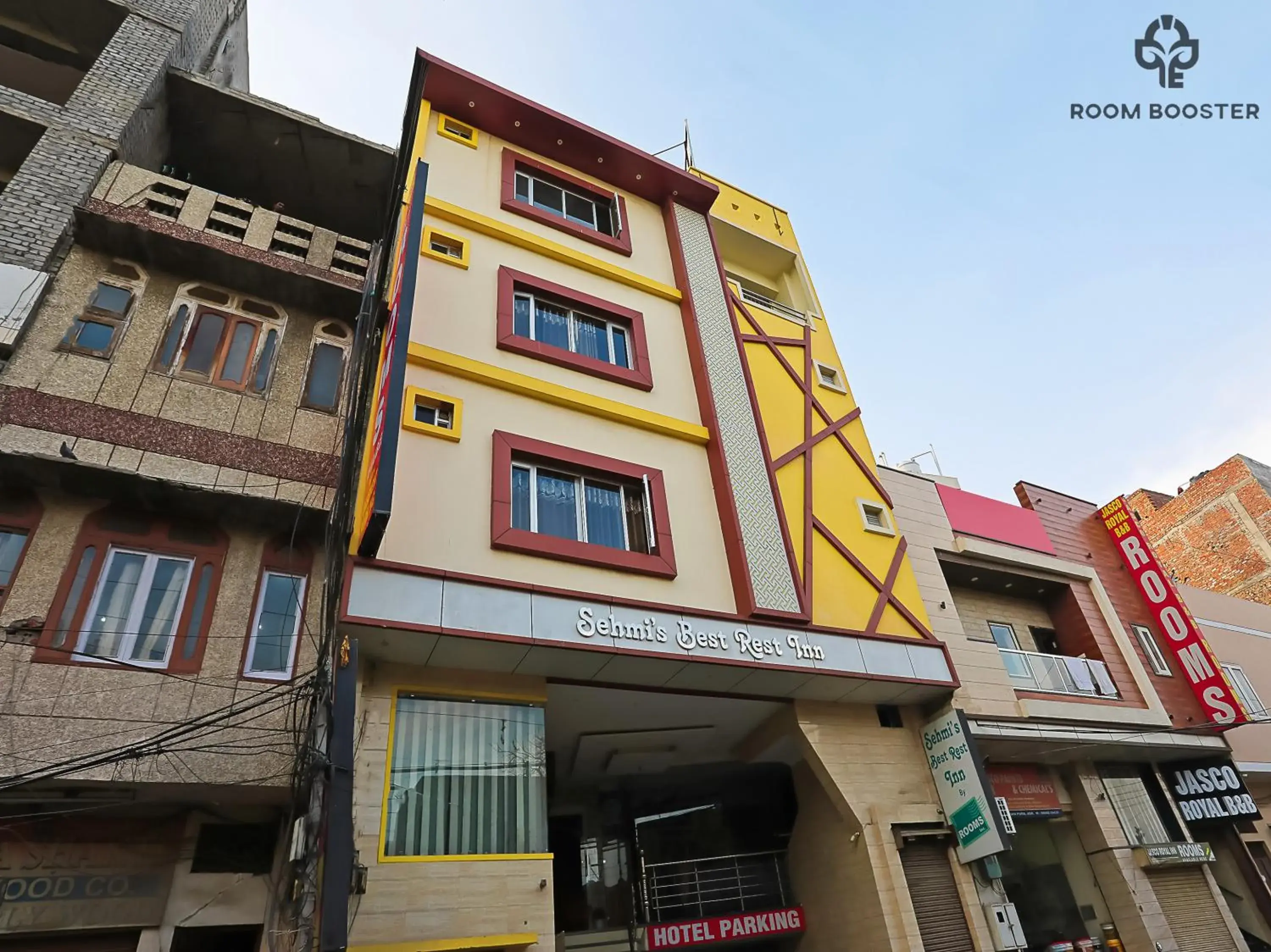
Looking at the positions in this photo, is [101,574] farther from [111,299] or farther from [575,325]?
[575,325]

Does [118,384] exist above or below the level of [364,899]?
above

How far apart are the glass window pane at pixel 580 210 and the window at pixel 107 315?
783 centimetres

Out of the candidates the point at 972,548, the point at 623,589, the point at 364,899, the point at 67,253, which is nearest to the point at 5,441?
the point at 67,253

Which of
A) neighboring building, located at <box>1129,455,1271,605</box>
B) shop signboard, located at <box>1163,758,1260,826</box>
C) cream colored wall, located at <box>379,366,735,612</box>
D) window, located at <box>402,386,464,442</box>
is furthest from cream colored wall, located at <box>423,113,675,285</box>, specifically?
neighboring building, located at <box>1129,455,1271,605</box>

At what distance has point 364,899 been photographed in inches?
269

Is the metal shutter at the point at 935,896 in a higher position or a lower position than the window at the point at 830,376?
lower

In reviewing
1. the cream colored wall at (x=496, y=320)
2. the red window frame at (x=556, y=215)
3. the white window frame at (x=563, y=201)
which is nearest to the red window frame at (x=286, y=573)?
the cream colored wall at (x=496, y=320)

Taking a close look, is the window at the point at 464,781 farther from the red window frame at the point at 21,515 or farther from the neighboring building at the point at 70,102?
the neighboring building at the point at 70,102

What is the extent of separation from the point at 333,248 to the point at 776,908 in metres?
11.9

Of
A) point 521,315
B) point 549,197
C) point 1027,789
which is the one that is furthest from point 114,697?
point 1027,789

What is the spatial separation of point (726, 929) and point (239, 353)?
1046cm

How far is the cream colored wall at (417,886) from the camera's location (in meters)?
6.87

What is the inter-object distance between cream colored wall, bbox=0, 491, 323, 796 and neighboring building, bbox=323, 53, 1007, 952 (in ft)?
3.46

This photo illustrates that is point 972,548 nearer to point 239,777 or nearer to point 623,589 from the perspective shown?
point 623,589
